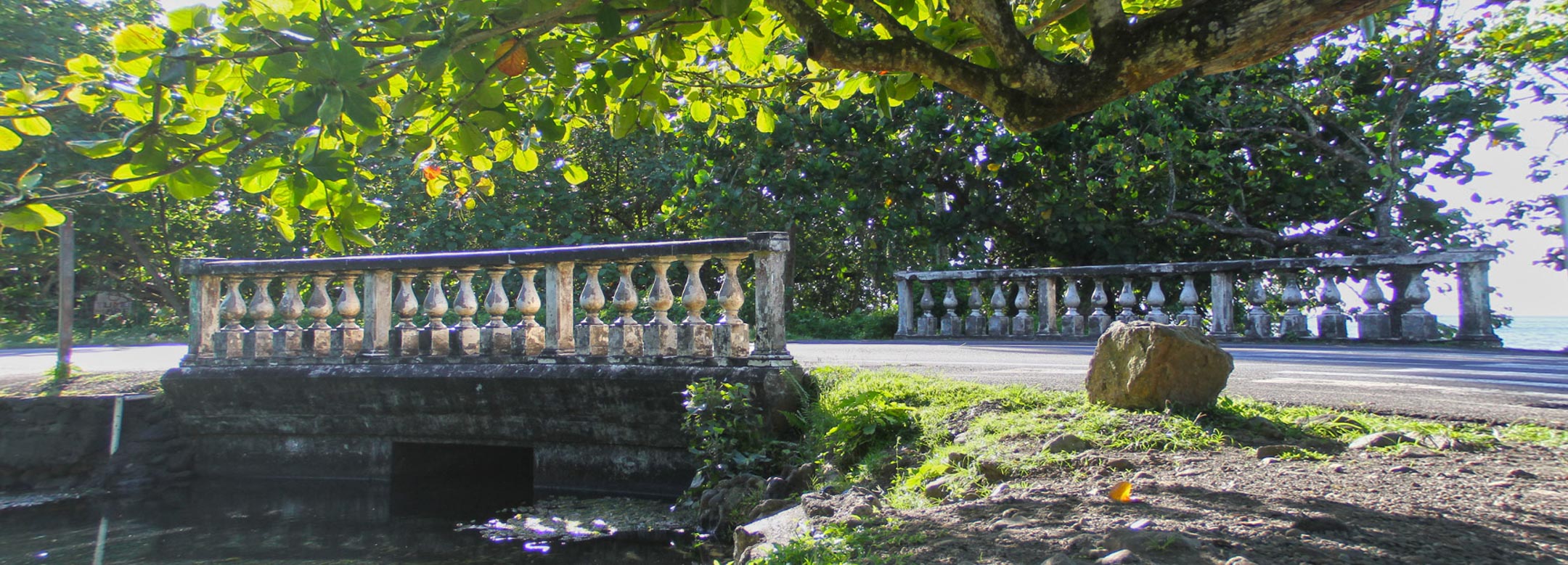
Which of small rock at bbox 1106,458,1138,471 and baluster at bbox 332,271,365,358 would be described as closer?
small rock at bbox 1106,458,1138,471

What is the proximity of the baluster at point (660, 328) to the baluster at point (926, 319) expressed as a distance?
6.55m

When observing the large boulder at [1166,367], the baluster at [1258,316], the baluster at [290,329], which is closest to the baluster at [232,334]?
the baluster at [290,329]

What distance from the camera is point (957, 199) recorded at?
→ 14.2 m

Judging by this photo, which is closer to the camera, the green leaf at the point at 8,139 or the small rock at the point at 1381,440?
the green leaf at the point at 8,139

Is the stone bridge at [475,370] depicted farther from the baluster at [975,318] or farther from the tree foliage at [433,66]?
the baluster at [975,318]

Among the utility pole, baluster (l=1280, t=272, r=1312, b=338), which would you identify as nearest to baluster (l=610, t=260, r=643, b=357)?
the utility pole

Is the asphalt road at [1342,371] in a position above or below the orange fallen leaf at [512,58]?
below

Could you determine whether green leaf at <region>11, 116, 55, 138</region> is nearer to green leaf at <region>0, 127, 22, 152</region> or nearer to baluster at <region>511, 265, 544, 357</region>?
green leaf at <region>0, 127, 22, 152</region>

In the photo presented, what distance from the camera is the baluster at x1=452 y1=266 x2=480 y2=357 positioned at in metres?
7.21

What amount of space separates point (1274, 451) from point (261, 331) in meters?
7.29

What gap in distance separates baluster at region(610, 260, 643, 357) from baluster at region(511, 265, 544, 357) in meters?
0.73

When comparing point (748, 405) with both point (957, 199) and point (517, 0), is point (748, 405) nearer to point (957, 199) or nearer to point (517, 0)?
point (517, 0)

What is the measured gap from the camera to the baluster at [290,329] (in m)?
7.78

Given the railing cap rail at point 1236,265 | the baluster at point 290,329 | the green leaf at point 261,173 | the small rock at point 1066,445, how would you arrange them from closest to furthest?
the green leaf at point 261,173 → the small rock at point 1066,445 → the baluster at point 290,329 → the railing cap rail at point 1236,265
